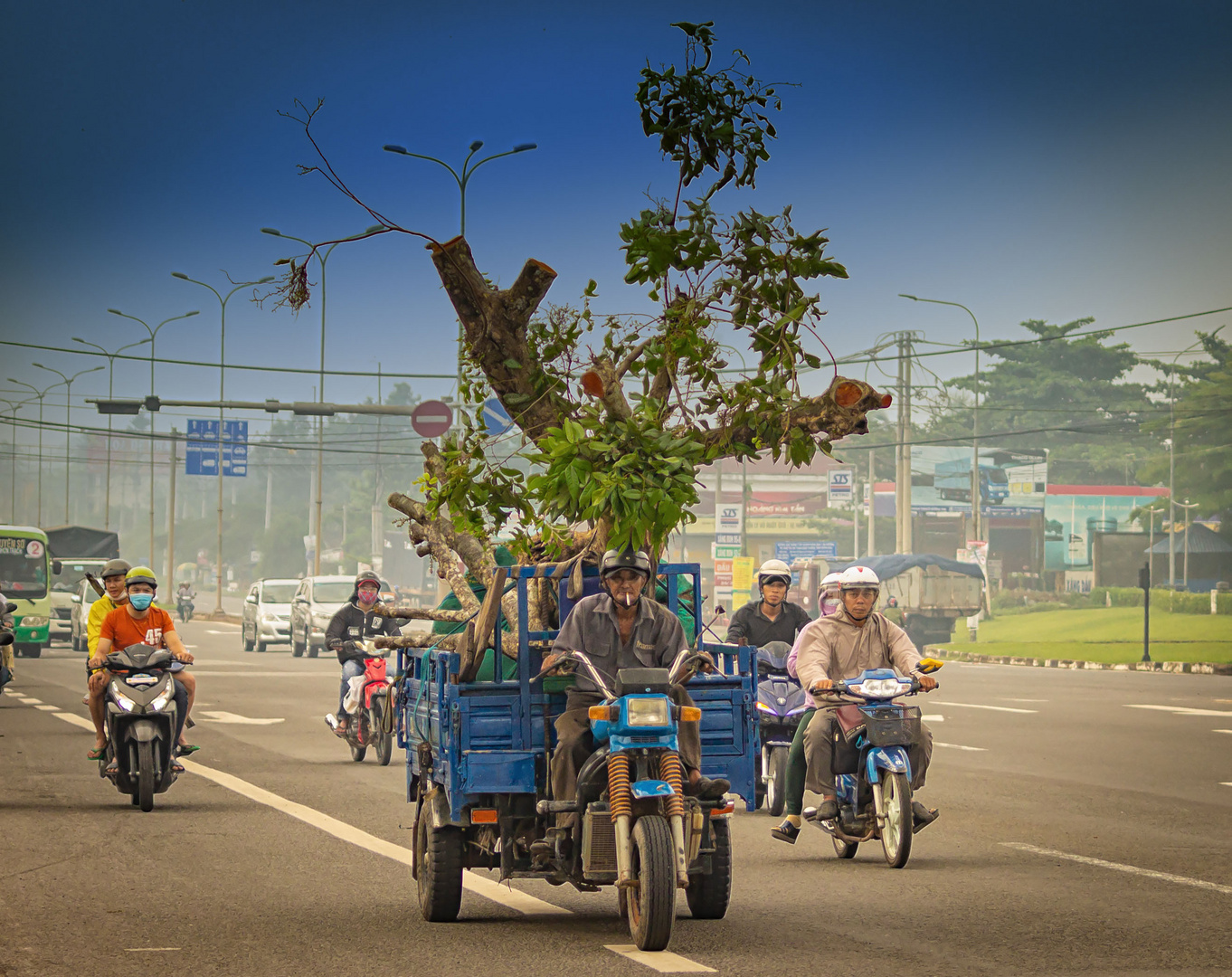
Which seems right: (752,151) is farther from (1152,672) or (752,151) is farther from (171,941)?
(1152,672)

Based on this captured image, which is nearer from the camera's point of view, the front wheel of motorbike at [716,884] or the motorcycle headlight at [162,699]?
the front wheel of motorbike at [716,884]

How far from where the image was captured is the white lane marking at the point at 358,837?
8492 millimetres

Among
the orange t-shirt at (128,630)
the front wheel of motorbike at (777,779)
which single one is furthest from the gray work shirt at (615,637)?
the orange t-shirt at (128,630)

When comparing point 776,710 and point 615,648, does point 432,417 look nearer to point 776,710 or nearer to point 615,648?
point 776,710

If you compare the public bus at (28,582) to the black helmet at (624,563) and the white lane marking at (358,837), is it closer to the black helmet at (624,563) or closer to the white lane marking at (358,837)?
the white lane marking at (358,837)

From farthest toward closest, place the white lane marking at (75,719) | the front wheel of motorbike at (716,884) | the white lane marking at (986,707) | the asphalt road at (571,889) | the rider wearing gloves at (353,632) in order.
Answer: the white lane marking at (986,707)
the white lane marking at (75,719)
the rider wearing gloves at (353,632)
the front wheel of motorbike at (716,884)
the asphalt road at (571,889)

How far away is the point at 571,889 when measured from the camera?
9055 mm

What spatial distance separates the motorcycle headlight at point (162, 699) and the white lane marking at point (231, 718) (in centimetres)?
835

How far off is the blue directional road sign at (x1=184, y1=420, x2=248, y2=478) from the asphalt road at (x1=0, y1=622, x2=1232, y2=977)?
45656 millimetres

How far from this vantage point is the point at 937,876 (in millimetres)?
9336

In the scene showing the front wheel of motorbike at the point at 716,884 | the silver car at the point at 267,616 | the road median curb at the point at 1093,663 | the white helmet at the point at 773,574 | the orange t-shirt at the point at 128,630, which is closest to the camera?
the front wheel of motorbike at the point at 716,884

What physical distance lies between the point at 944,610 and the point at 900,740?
147ft

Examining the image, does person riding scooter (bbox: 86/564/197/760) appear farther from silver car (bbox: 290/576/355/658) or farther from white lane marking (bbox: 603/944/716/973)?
silver car (bbox: 290/576/355/658)

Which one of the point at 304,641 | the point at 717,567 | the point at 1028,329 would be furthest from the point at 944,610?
the point at 1028,329
